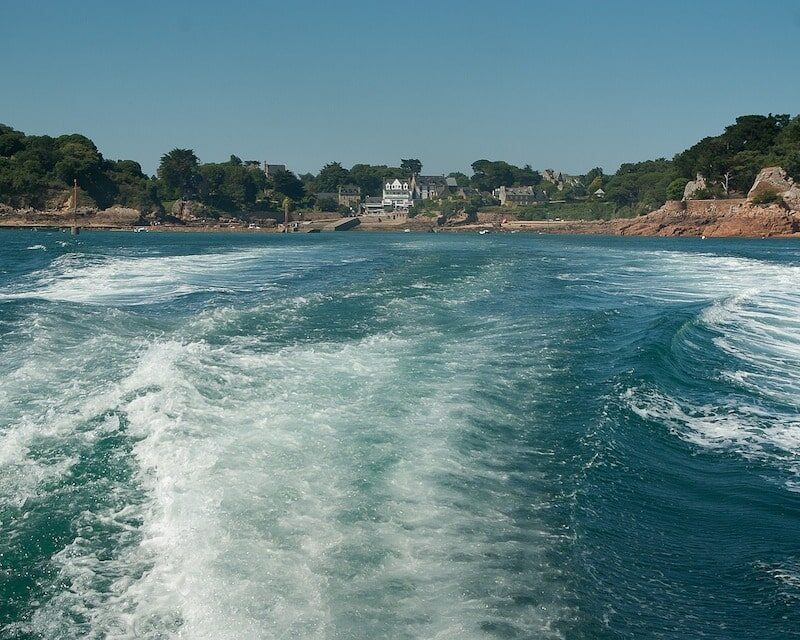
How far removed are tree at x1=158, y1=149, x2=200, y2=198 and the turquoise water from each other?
108434 millimetres

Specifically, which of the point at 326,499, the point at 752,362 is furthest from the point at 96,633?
the point at 752,362

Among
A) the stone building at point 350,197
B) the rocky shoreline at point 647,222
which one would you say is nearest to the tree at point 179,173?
the rocky shoreline at point 647,222

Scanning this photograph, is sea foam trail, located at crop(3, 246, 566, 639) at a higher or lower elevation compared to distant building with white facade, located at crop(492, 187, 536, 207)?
lower

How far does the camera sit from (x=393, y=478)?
22.9 ft

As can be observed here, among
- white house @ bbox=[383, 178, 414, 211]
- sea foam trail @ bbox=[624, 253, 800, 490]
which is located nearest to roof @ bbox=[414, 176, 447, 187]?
white house @ bbox=[383, 178, 414, 211]

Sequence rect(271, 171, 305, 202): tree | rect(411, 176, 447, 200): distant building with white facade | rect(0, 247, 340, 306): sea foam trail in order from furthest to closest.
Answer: rect(411, 176, 447, 200): distant building with white facade → rect(271, 171, 305, 202): tree → rect(0, 247, 340, 306): sea foam trail

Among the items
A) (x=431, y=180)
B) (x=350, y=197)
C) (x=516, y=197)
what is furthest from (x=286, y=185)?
(x=516, y=197)

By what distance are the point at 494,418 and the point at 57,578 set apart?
212 inches

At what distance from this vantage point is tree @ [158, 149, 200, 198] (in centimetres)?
11694

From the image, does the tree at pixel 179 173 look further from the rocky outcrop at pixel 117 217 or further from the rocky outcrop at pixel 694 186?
the rocky outcrop at pixel 694 186

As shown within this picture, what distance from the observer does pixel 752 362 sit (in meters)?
12.4

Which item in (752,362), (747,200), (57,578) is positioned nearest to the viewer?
(57,578)

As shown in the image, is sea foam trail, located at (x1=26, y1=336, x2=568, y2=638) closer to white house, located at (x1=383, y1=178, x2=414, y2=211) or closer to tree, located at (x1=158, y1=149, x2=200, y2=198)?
tree, located at (x1=158, y1=149, x2=200, y2=198)

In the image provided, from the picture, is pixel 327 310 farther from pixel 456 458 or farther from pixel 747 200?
pixel 747 200
